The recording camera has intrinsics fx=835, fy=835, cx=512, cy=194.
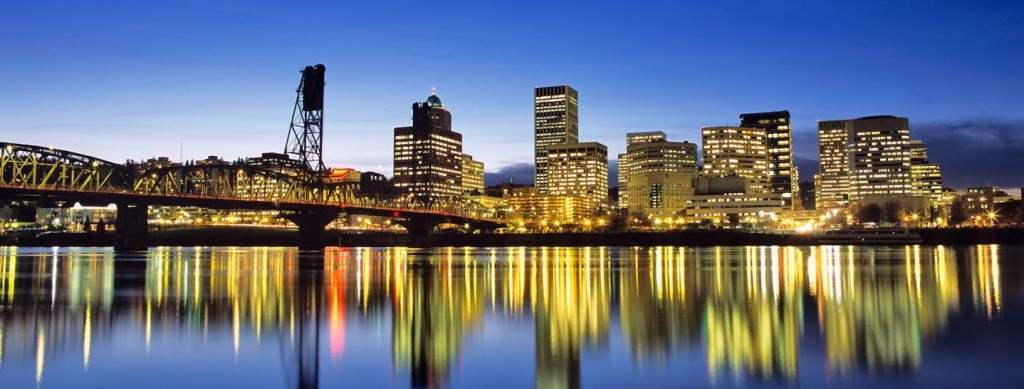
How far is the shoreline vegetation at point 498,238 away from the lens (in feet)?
532

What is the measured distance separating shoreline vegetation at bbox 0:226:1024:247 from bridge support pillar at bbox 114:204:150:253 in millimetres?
37607

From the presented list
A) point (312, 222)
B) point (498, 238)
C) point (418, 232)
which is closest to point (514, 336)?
point (312, 222)

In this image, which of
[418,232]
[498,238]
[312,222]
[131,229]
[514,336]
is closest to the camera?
[514,336]

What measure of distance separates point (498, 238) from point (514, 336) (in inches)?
6674

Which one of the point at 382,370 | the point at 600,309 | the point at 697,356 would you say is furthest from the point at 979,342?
the point at 382,370

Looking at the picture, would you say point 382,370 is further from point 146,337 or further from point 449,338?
point 146,337

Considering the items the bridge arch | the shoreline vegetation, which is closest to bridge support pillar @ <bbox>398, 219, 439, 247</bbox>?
the shoreline vegetation

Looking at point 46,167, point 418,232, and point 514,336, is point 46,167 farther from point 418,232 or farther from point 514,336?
point 514,336

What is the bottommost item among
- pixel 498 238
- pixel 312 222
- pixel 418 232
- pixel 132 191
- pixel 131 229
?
pixel 498 238

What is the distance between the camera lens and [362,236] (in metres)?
197

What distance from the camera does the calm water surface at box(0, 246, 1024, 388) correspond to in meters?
15.5

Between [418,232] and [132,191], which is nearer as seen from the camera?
[132,191]

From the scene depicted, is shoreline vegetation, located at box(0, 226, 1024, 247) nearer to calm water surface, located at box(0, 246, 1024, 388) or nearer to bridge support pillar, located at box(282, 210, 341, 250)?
bridge support pillar, located at box(282, 210, 341, 250)

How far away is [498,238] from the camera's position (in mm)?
190375
